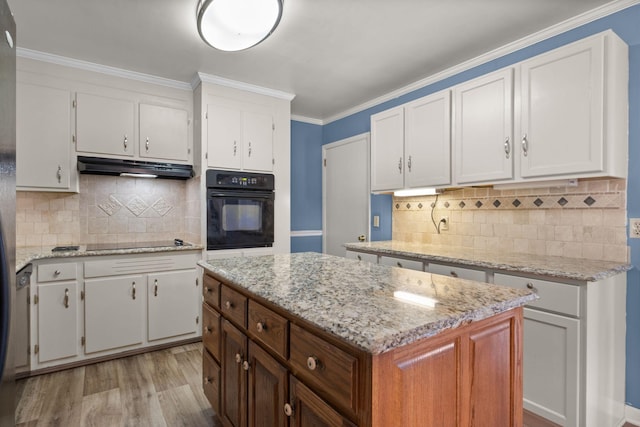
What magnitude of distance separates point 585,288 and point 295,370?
152 cm

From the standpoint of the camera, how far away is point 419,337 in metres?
0.82

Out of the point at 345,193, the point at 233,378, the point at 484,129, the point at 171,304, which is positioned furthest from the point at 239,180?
the point at 484,129

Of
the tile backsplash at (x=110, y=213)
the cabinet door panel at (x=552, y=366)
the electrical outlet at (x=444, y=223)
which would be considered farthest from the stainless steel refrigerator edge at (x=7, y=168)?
the electrical outlet at (x=444, y=223)

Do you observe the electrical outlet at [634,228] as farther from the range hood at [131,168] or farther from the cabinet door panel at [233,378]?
the range hood at [131,168]

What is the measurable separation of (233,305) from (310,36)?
204 cm

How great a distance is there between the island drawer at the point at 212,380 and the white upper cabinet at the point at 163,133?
2.11 m

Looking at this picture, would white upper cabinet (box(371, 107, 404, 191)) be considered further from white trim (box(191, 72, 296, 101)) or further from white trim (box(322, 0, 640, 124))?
white trim (box(191, 72, 296, 101))

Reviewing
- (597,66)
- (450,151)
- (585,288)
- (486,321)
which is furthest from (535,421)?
(597,66)

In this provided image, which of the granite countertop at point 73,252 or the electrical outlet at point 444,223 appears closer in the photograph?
the granite countertop at point 73,252

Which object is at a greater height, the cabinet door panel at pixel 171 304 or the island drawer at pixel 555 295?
the island drawer at pixel 555 295

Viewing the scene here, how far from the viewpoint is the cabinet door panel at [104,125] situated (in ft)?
9.49

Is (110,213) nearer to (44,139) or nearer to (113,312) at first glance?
(44,139)

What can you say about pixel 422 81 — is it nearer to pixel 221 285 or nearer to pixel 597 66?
pixel 597 66

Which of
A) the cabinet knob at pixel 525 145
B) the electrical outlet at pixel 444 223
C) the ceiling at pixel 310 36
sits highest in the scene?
the ceiling at pixel 310 36
